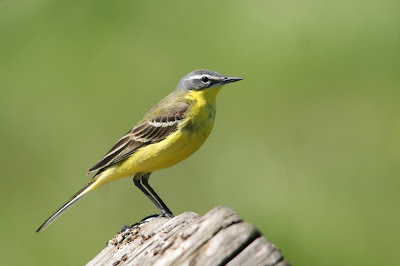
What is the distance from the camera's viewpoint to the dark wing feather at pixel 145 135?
22.5 feet

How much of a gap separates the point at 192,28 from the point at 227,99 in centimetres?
200

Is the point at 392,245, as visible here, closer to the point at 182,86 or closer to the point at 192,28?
the point at 182,86

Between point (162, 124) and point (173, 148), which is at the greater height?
point (162, 124)

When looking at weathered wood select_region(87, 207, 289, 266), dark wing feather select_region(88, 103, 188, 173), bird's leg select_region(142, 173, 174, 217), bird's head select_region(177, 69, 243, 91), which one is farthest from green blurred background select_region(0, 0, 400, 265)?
weathered wood select_region(87, 207, 289, 266)

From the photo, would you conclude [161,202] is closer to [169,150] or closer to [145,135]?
[169,150]

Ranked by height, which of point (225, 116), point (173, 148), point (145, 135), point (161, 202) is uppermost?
point (145, 135)

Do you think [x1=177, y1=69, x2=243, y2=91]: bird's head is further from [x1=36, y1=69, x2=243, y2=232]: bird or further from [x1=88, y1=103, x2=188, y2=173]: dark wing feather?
[x1=88, y1=103, x2=188, y2=173]: dark wing feather

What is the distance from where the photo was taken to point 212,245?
384cm

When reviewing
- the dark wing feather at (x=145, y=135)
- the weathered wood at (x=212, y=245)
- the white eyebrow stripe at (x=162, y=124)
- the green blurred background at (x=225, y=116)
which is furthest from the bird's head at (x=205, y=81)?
the weathered wood at (x=212, y=245)

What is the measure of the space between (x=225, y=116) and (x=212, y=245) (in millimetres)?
7867

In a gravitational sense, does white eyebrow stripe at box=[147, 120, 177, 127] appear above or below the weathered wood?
above

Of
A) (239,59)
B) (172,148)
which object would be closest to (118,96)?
(239,59)

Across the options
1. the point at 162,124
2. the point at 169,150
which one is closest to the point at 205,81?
the point at 162,124

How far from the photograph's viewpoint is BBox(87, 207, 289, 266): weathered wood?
12.3ft
